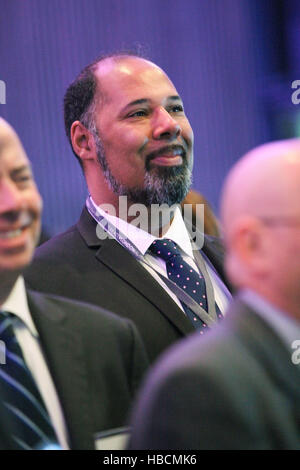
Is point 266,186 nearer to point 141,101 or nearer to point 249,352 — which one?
point 249,352

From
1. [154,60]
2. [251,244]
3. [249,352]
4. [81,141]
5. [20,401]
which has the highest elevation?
[154,60]

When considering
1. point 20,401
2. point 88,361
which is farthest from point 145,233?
point 20,401

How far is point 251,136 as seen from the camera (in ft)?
16.8

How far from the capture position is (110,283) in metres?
1.80

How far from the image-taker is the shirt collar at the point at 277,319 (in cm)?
120

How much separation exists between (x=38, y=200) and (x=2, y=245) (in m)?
0.11

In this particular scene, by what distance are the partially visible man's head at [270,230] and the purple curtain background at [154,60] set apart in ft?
10.4

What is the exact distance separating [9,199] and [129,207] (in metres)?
0.71

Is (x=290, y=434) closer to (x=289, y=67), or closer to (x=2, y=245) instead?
(x=2, y=245)

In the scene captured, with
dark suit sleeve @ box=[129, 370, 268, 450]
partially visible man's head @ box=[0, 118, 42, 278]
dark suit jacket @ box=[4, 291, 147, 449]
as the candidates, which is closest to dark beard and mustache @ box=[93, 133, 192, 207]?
dark suit jacket @ box=[4, 291, 147, 449]

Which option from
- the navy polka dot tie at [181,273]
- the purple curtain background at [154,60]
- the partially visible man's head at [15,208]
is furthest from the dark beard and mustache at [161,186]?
the purple curtain background at [154,60]

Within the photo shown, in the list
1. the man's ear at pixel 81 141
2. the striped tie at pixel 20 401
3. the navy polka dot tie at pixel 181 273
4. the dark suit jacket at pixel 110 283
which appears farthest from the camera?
the man's ear at pixel 81 141

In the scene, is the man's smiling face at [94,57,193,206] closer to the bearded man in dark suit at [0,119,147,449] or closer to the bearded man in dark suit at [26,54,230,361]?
the bearded man in dark suit at [26,54,230,361]

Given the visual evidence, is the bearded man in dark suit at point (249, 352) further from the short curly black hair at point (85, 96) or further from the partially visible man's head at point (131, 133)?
the short curly black hair at point (85, 96)
